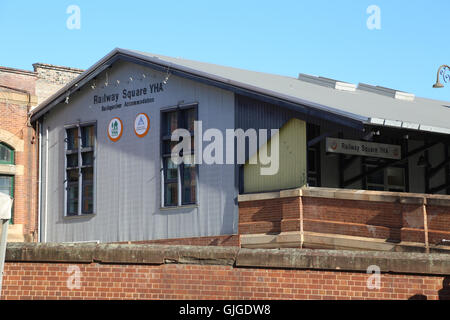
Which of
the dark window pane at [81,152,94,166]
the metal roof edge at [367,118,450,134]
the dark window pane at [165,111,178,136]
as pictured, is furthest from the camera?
the dark window pane at [81,152,94,166]

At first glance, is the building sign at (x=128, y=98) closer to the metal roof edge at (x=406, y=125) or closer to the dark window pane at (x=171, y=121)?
the dark window pane at (x=171, y=121)

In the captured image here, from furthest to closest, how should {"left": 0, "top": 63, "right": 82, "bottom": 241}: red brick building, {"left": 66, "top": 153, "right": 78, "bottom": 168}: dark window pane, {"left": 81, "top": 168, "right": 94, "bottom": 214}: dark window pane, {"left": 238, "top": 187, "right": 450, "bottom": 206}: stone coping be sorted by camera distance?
{"left": 0, "top": 63, "right": 82, "bottom": 241}: red brick building < {"left": 66, "top": 153, "right": 78, "bottom": 168}: dark window pane < {"left": 81, "top": 168, "right": 94, "bottom": 214}: dark window pane < {"left": 238, "top": 187, "right": 450, "bottom": 206}: stone coping

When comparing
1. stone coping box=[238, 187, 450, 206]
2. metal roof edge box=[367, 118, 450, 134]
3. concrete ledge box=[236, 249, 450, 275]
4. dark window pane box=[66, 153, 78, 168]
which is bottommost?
concrete ledge box=[236, 249, 450, 275]

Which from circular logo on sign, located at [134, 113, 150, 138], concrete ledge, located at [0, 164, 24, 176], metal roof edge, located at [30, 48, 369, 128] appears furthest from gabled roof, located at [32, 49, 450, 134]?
concrete ledge, located at [0, 164, 24, 176]

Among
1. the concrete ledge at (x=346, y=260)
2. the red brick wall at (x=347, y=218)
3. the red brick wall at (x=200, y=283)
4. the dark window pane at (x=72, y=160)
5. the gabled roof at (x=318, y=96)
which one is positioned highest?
the gabled roof at (x=318, y=96)

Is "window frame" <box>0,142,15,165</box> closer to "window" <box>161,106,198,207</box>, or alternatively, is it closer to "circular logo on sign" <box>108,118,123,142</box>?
"circular logo on sign" <box>108,118,123,142</box>

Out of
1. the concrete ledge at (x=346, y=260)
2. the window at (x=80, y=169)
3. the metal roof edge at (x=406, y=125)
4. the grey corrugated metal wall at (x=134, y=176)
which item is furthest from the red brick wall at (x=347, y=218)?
the concrete ledge at (x=346, y=260)

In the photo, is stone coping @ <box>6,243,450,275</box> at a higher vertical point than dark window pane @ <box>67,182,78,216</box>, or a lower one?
lower

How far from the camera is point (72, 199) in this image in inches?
1129

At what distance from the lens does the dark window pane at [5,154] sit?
29250mm

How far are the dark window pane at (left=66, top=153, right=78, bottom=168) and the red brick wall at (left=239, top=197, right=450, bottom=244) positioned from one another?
292 inches

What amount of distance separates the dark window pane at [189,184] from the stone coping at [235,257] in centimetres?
1134

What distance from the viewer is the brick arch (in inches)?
1139
